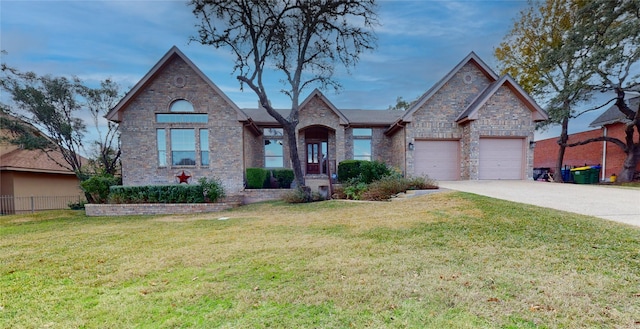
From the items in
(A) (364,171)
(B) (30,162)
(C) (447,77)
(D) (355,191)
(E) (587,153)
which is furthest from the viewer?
(E) (587,153)

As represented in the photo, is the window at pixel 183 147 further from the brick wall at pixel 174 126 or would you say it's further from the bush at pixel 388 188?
the bush at pixel 388 188

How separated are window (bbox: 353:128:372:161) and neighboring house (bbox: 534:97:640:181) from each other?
1623 cm

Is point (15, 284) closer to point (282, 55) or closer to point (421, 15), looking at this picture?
point (282, 55)

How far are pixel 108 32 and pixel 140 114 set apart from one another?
12.5 ft

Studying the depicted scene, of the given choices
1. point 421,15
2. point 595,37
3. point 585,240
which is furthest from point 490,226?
point 595,37

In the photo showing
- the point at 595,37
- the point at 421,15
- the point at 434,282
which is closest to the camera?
the point at 434,282

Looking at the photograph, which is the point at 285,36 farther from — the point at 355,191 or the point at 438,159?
the point at 438,159

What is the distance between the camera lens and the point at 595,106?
655 inches

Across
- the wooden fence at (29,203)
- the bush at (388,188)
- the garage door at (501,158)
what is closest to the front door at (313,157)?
the bush at (388,188)

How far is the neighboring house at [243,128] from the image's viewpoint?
1348 centimetres

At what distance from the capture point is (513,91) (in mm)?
13703

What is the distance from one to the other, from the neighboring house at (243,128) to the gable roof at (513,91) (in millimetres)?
49

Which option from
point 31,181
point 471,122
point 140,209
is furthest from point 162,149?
point 471,122

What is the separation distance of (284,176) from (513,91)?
42.9ft
